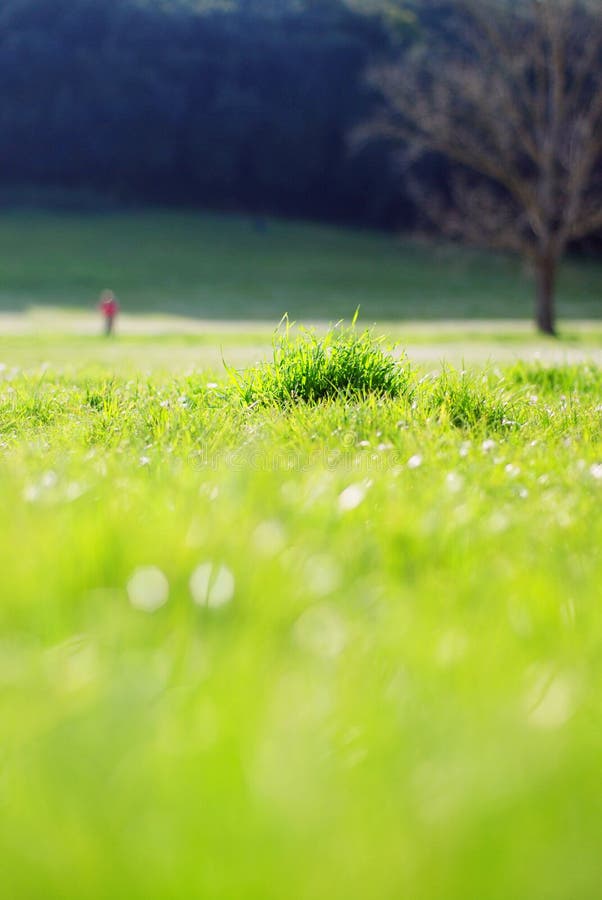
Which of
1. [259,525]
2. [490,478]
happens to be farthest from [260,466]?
[259,525]

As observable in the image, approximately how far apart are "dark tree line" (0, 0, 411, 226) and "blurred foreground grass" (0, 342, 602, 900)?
5449 cm

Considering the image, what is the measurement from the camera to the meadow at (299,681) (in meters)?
1.23

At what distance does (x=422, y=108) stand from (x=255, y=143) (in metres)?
31.2

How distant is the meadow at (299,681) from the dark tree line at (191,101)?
54.3 metres

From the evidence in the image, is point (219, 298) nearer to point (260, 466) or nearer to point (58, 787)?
point (260, 466)

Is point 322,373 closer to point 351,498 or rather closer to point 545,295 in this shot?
point 351,498

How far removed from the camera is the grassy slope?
37.8 meters

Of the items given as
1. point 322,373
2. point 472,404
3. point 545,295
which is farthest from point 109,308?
point 472,404

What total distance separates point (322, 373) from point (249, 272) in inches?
1623

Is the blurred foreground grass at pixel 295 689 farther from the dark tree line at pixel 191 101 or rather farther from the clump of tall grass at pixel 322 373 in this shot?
the dark tree line at pixel 191 101

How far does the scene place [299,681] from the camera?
1586 millimetres

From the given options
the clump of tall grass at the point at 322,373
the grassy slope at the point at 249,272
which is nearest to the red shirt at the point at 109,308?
the grassy slope at the point at 249,272

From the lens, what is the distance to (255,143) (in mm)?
55438

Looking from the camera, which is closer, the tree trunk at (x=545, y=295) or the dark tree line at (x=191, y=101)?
the tree trunk at (x=545, y=295)
